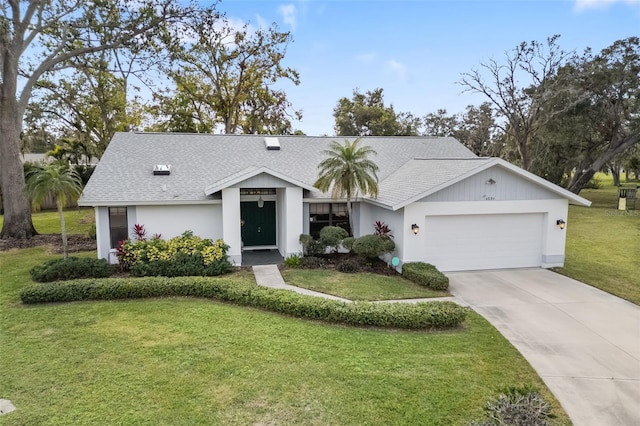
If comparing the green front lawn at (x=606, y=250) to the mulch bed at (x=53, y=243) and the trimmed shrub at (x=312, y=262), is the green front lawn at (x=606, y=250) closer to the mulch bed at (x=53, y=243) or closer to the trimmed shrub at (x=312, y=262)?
the trimmed shrub at (x=312, y=262)

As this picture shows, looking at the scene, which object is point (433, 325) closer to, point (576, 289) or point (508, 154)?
point (576, 289)

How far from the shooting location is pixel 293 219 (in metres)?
14.3

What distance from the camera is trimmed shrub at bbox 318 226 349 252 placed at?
14211 millimetres

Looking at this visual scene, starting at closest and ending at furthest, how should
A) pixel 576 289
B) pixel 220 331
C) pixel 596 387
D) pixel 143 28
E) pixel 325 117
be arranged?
1. pixel 596 387
2. pixel 220 331
3. pixel 576 289
4. pixel 143 28
5. pixel 325 117

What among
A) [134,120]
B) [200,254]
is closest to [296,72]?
[134,120]

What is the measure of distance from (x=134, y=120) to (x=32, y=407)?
28641 mm

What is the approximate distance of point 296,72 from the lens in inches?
1244

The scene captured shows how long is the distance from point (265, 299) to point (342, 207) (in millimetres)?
7249

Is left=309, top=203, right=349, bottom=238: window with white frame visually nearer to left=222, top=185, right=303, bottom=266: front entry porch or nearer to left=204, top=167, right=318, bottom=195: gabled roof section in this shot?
left=222, top=185, right=303, bottom=266: front entry porch

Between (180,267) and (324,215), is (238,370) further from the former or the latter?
(324,215)

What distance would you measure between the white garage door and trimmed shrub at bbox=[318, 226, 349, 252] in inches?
125

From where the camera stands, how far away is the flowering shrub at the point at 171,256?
39.9 ft

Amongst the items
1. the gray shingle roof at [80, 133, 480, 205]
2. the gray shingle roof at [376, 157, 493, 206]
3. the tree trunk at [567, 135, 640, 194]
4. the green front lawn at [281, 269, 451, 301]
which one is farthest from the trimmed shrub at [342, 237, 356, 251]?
the tree trunk at [567, 135, 640, 194]

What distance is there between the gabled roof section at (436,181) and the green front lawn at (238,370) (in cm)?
462
